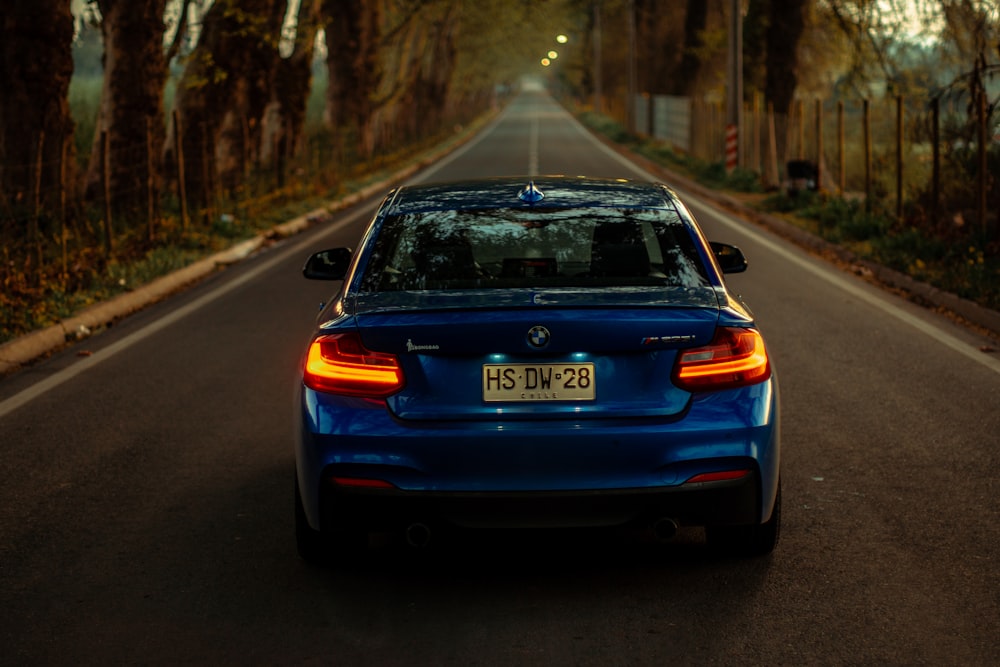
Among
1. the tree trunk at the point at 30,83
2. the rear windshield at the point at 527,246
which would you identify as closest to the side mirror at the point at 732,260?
the rear windshield at the point at 527,246

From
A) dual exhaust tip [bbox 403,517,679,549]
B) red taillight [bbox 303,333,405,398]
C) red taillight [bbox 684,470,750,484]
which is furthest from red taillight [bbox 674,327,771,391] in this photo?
red taillight [bbox 303,333,405,398]

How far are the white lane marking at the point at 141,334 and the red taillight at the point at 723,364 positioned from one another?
5119 millimetres

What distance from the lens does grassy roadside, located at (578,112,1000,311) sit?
13.2 m

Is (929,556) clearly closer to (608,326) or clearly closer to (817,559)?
(817,559)

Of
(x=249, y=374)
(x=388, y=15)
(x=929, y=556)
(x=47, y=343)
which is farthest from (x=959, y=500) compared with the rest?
(x=388, y=15)

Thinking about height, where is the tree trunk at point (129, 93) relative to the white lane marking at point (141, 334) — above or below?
above

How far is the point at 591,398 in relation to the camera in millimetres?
4801

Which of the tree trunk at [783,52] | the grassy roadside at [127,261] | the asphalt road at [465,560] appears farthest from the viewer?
the tree trunk at [783,52]

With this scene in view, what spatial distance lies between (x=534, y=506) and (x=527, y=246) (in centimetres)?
144

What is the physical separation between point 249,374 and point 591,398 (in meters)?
5.24

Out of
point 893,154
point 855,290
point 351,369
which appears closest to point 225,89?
point 893,154

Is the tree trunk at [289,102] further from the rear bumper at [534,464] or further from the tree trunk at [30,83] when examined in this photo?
the rear bumper at [534,464]

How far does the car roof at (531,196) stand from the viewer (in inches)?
230

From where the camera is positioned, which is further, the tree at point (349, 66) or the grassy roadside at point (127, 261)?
the tree at point (349, 66)
